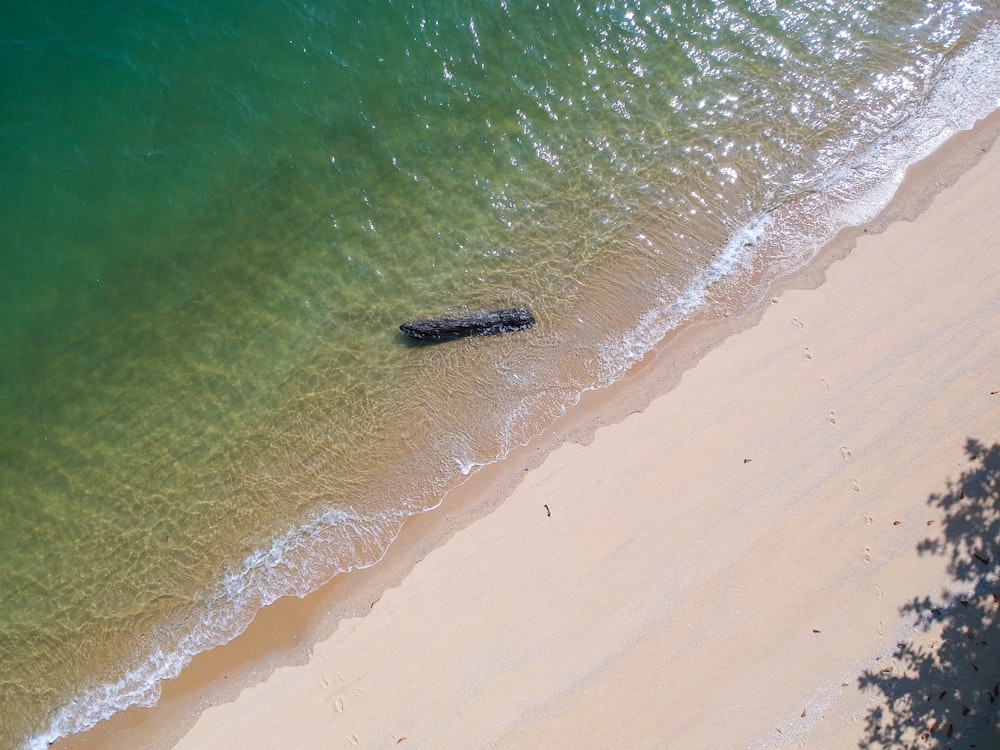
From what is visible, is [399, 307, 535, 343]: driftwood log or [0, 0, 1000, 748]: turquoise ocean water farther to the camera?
[399, 307, 535, 343]: driftwood log

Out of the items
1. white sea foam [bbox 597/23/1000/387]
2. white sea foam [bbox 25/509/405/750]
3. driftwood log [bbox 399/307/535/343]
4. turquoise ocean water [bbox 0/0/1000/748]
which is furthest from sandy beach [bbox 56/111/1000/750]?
driftwood log [bbox 399/307/535/343]

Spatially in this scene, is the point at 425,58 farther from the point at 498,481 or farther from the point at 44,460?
the point at 44,460

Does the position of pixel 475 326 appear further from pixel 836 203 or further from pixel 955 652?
pixel 955 652

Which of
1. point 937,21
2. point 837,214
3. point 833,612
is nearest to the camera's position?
point 833,612

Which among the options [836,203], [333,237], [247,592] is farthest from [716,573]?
[333,237]

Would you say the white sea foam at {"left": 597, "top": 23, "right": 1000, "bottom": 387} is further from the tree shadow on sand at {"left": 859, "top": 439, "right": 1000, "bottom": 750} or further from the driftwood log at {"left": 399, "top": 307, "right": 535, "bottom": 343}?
the tree shadow on sand at {"left": 859, "top": 439, "right": 1000, "bottom": 750}

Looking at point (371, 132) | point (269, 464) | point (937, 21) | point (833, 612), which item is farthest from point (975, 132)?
point (269, 464)

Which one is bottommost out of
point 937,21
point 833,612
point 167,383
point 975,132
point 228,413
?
point 833,612
